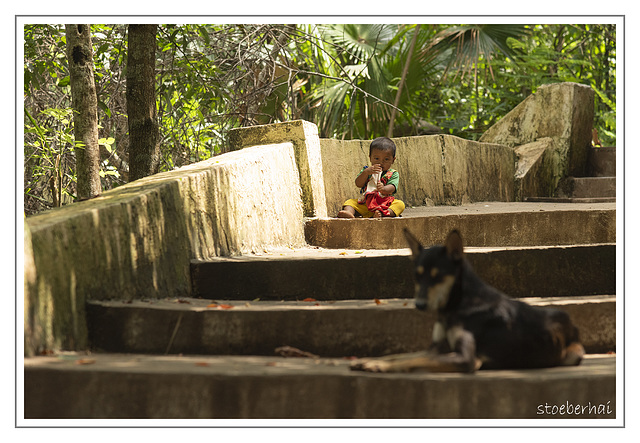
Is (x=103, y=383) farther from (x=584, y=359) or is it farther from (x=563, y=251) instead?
(x=563, y=251)

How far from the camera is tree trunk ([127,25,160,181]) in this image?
6.04 meters

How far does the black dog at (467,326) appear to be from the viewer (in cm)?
273

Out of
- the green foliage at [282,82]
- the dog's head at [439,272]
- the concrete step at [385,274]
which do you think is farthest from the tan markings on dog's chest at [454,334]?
the green foliage at [282,82]

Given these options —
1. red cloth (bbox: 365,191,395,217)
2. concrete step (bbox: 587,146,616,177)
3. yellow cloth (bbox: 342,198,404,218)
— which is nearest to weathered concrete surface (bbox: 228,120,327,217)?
yellow cloth (bbox: 342,198,404,218)

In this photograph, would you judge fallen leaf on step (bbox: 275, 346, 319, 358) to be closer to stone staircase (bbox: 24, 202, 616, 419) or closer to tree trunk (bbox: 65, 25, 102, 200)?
stone staircase (bbox: 24, 202, 616, 419)

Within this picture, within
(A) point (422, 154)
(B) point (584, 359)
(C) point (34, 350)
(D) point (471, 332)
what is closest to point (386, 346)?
(D) point (471, 332)

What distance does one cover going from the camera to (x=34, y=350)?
10.0 ft

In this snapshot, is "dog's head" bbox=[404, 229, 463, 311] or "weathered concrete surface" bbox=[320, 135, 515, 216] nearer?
"dog's head" bbox=[404, 229, 463, 311]

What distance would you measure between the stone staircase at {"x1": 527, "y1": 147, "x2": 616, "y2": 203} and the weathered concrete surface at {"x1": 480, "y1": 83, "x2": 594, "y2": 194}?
15 cm

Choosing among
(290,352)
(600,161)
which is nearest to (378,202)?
(290,352)

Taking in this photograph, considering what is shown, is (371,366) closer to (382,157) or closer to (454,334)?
(454,334)

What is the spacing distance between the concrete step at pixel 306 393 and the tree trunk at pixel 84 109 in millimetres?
3231

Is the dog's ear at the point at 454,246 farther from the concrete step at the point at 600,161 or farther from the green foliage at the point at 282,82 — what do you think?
the concrete step at the point at 600,161

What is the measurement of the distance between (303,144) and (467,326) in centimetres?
396
